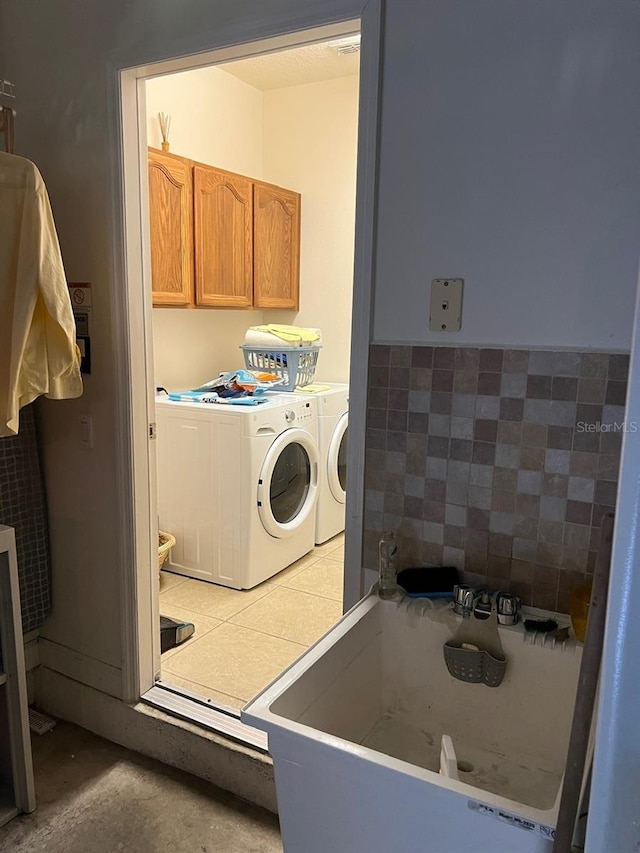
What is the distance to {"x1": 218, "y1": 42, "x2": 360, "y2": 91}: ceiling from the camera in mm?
3340

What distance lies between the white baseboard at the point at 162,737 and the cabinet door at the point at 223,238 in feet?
6.41

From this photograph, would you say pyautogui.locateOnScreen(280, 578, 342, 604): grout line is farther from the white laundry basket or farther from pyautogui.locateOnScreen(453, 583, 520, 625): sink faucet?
pyautogui.locateOnScreen(453, 583, 520, 625): sink faucet

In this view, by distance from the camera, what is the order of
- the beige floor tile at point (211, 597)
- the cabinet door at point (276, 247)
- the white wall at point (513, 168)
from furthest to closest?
the cabinet door at point (276, 247), the beige floor tile at point (211, 597), the white wall at point (513, 168)

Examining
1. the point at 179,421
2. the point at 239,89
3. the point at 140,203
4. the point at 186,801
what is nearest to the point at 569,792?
the point at 186,801

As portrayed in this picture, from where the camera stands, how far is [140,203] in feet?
6.24

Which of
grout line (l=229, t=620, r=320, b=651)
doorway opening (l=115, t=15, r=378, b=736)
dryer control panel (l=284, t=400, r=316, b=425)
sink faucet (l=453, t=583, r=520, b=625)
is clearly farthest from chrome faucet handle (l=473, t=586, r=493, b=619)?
dryer control panel (l=284, t=400, r=316, b=425)

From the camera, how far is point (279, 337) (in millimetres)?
3367

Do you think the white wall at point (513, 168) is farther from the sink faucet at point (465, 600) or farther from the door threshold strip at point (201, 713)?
the door threshold strip at point (201, 713)

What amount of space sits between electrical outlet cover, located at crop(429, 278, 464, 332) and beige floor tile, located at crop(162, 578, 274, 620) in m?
1.87

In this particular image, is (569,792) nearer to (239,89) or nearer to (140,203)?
(140,203)

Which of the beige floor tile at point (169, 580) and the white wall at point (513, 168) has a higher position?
the white wall at point (513, 168)

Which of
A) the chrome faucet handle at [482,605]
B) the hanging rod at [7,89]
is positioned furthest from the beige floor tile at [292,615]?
the hanging rod at [7,89]

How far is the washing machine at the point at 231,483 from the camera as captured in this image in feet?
9.52

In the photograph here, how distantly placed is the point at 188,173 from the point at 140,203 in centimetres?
131
